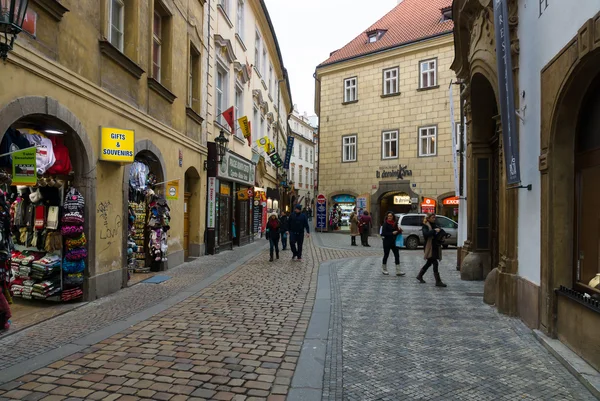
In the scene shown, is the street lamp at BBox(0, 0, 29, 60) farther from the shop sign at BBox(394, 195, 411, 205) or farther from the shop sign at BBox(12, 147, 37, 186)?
the shop sign at BBox(394, 195, 411, 205)

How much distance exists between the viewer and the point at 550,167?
219 inches

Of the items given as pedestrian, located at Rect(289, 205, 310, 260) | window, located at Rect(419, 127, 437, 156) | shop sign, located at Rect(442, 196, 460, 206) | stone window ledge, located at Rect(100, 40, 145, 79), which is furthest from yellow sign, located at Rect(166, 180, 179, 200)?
window, located at Rect(419, 127, 437, 156)

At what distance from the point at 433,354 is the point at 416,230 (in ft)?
52.6

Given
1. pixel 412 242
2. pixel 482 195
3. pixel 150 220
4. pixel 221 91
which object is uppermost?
pixel 221 91

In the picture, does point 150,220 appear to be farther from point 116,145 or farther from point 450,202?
point 450,202

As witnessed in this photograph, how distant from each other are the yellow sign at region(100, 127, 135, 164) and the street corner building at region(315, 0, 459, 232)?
20054 mm

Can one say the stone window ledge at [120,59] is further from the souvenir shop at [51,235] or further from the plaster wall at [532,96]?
the plaster wall at [532,96]

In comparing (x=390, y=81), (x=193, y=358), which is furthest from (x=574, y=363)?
(x=390, y=81)

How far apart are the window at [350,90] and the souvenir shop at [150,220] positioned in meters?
21.1

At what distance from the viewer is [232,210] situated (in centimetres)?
1869

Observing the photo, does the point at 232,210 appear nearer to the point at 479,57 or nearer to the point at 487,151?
the point at 487,151

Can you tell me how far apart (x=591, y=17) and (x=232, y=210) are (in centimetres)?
1540

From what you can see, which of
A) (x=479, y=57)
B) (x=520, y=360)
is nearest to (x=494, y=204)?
(x=479, y=57)

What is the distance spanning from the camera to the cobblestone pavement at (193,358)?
13.3 ft
